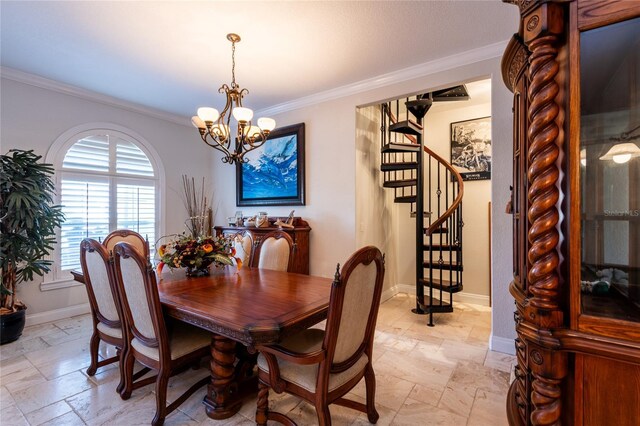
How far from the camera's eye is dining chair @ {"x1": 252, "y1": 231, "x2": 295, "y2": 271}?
2.86 m

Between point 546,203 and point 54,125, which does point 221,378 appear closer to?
point 546,203

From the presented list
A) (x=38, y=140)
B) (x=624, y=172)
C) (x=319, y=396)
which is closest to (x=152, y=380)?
(x=319, y=396)

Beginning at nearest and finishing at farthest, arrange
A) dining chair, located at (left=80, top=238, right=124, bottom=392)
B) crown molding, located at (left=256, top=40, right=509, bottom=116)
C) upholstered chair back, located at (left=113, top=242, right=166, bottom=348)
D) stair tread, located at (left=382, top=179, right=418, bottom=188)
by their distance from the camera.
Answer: upholstered chair back, located at (left=113, top=242, right=166, bottom=348) < dining chair, located at (left=80, top=238, right=124, bottom=392) < crown molding, located at (left=256, top=40, right=509, bottom=116) < stair tread, located at (left=382, top=179, right=418, bottom=188)

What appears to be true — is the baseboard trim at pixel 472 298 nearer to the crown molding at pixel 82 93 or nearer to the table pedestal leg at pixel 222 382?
the table pedestal leg at pixel 222 382

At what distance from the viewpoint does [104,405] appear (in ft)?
6.26

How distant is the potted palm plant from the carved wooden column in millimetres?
4066

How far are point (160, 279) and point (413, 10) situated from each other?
2.94m

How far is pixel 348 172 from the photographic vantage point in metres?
3.67

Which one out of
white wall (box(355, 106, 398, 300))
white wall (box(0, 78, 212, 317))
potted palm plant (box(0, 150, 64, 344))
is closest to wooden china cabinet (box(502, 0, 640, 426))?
white wall (box(355, 106, 398, 300))

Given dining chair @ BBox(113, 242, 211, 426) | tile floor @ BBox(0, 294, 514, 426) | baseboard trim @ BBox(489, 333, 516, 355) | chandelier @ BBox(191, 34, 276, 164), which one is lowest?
tile floor @ BBox(0, 294, 514, 426)

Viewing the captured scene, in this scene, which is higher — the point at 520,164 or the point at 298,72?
the point at 298,72

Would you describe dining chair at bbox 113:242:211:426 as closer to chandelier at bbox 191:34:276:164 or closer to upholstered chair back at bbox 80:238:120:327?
upholstered chair back at bbox 80:238:120:327

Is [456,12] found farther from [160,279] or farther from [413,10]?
[160,279]

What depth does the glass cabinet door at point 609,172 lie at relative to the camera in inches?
39.0
